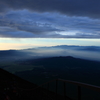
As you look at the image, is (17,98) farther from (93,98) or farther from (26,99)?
(93,98)

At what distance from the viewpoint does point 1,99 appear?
6523 millimetres

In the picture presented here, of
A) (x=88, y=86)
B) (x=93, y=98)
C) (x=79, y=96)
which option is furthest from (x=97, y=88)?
(x=93, y=98)

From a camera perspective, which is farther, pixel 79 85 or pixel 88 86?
pixel 79 85

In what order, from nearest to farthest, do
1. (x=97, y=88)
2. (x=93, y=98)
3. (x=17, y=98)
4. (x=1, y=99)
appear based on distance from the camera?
1. (x=97, y=88)
2. (x=1, y=99)
3. (x=17, y=98)
4. (x=93, y=98)

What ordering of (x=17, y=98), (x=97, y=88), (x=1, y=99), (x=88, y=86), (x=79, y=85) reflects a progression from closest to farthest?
1. (x=97, y=88)
2. (x=88, y=86)
3. (x=79, y=85)
4. (x=1, y=99)
5. (x=17, y=98)

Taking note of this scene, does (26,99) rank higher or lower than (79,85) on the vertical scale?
lower

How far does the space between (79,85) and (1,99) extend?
18.4 feet

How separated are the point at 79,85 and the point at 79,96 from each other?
0.32 m

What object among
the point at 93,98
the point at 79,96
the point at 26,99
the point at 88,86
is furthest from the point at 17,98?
the point at 93,98

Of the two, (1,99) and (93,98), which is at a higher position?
(1,99)

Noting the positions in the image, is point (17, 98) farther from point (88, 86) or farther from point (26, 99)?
point (88, 86)

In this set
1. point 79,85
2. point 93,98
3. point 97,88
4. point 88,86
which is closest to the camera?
point 97,88

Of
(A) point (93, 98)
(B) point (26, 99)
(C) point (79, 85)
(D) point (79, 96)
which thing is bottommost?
(A) point (93, 98)

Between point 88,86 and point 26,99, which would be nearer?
point 88,86
